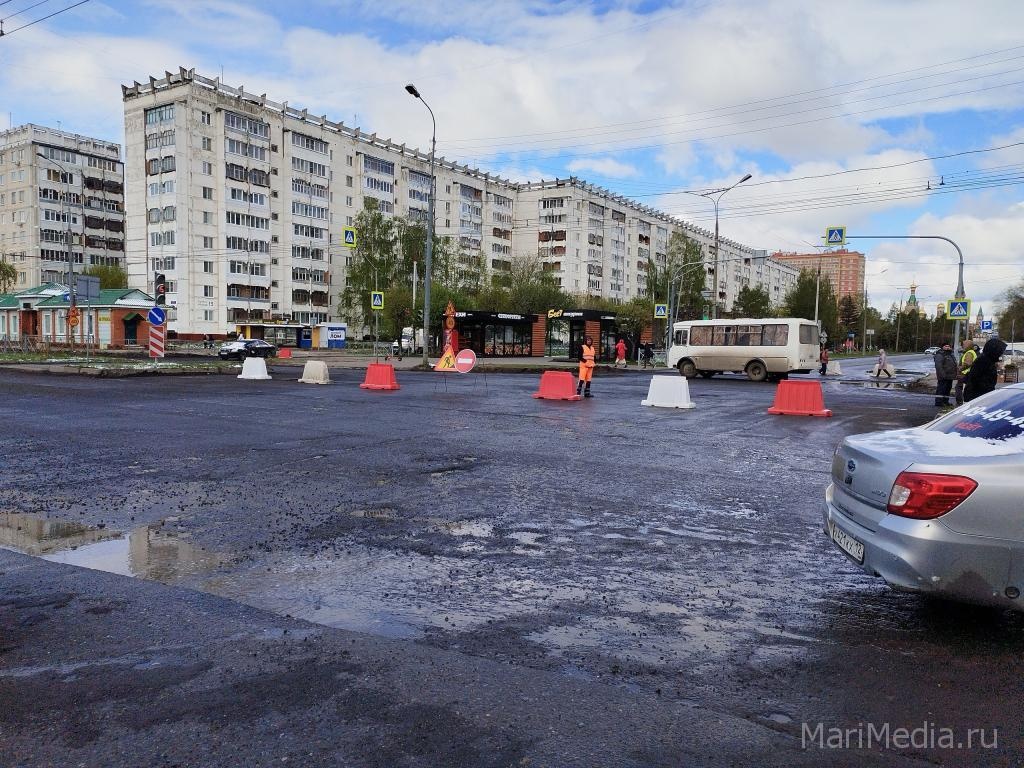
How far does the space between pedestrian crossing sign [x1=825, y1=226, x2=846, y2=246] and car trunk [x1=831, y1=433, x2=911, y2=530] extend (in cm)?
3120

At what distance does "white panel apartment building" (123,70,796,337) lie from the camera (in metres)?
68.6

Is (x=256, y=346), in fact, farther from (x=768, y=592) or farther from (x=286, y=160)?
(x=768, y=592)

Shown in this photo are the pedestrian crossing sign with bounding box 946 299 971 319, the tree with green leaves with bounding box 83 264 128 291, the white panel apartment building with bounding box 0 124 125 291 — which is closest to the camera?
the pedestrian crossing sign with bounding box 946 299 971 319

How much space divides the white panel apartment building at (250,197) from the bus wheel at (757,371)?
168 feet

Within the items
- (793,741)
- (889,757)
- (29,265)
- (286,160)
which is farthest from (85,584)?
(29,265)

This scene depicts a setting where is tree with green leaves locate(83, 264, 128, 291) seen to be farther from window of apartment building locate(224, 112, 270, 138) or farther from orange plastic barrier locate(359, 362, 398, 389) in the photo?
orange plastic barrier locate(359, 362, 398, 389)

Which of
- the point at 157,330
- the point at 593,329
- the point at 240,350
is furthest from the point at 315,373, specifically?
the point at 593,329

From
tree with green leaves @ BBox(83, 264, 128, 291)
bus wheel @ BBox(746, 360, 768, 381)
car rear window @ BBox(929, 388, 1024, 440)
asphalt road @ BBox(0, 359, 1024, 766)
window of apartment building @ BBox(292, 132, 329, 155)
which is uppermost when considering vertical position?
window of apartment building @ BBox(292, 132, 329, 155)

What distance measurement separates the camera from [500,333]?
165ft

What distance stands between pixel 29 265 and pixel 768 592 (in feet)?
343

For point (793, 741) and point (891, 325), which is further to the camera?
point (891, 325)

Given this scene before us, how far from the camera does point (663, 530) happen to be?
19.8 feet

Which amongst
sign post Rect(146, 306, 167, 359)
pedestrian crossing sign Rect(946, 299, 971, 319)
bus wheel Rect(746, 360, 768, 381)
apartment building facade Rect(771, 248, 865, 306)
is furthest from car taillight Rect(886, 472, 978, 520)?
apartment building facade Rect(771, 248, 865, 306)

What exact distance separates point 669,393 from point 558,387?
10.1ft
